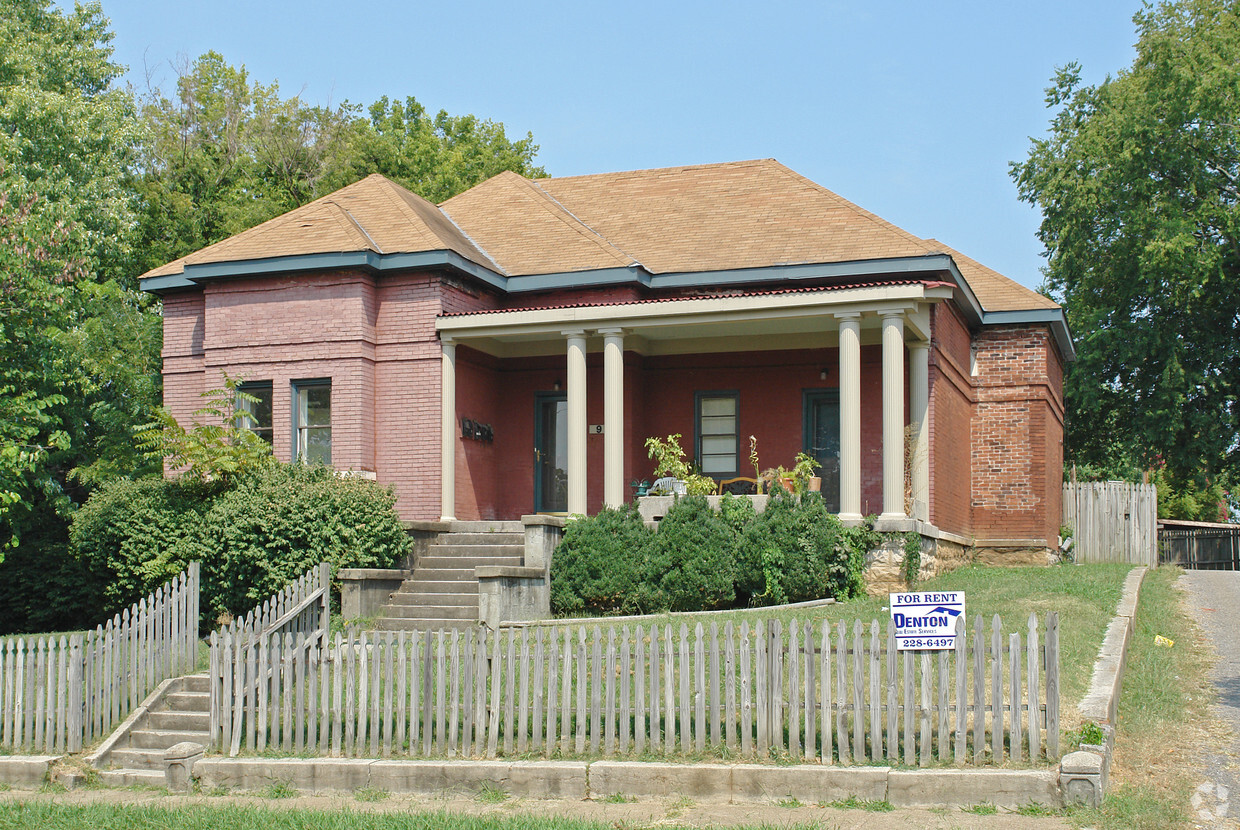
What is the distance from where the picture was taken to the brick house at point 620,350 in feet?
59.1

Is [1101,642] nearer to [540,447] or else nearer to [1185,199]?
[540,447]

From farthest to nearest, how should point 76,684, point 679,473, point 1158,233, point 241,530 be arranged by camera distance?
point 1158,233 → point 679,473 → point 241,530 → point 76,684

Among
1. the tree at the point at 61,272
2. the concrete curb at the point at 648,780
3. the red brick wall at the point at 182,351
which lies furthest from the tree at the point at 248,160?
the concrete curb at the point at 648,780

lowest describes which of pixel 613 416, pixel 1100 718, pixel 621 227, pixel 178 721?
pixel 178 721

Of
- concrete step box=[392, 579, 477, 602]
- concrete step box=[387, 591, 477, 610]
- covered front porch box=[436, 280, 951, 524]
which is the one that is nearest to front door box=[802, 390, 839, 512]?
covered front porch box=[436, 280, 951, 524]

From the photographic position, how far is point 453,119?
41594 millimetres

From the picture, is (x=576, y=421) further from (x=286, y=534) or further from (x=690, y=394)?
(x=286, y=534)

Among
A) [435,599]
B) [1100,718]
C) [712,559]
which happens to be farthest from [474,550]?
[1100,718]

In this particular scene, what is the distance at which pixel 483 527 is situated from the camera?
58.7 ft

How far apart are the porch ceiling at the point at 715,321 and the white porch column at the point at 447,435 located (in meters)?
0.38

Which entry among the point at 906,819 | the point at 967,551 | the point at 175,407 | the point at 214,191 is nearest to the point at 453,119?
the point at 214,191

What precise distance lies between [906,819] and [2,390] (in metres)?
13.5

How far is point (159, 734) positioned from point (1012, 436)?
15.9m

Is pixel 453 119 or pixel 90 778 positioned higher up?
pixel 453 119
